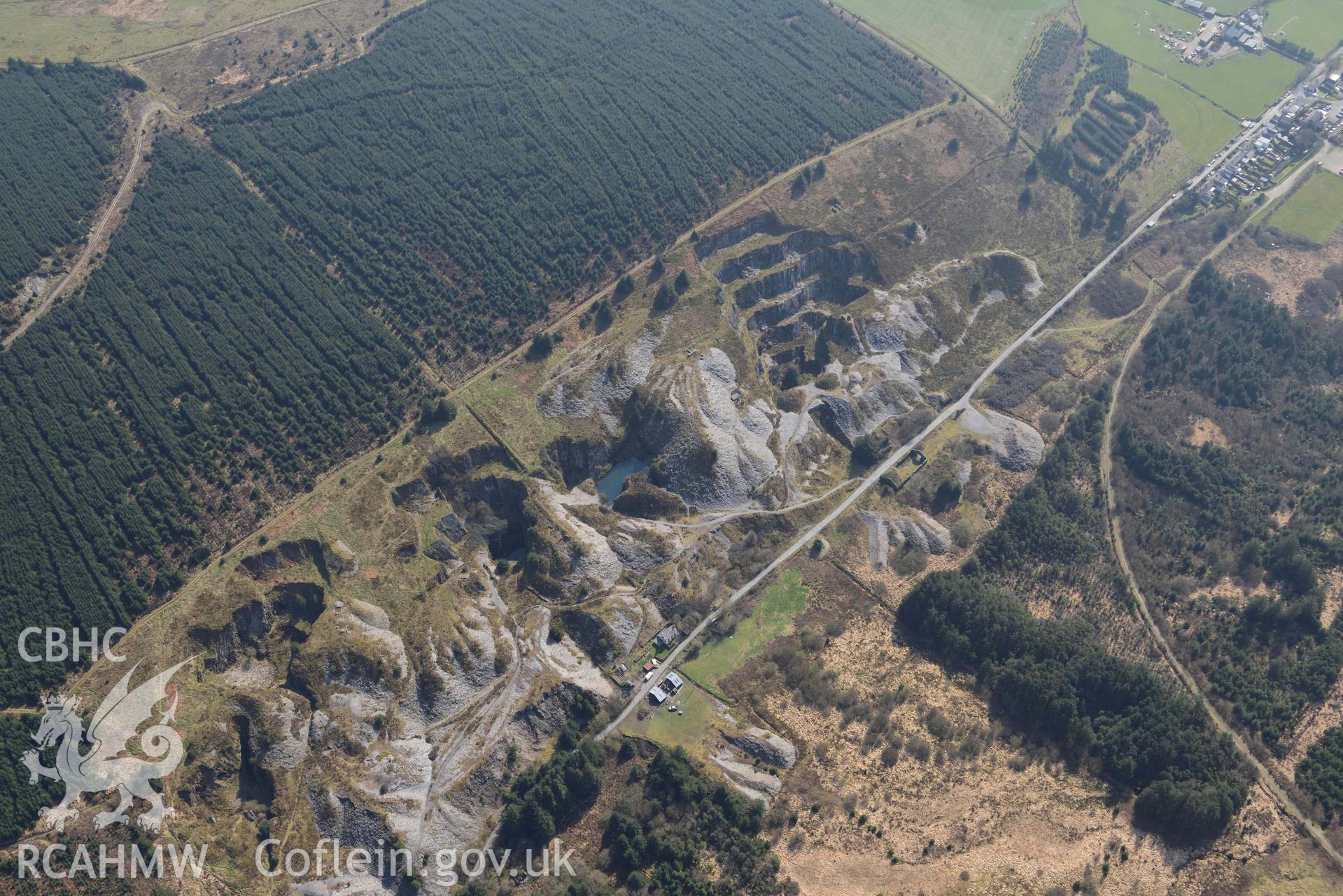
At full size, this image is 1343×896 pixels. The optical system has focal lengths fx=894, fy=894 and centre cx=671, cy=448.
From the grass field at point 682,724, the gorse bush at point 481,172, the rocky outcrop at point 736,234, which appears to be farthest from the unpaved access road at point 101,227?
the grass field at point 682,724

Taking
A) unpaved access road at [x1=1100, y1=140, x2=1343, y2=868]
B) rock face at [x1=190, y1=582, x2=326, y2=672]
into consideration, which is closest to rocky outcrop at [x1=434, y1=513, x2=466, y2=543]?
rock face at [x1=190, y1=582, x2=326, y2=672]

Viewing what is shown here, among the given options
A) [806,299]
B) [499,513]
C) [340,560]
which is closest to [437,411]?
[499,513]

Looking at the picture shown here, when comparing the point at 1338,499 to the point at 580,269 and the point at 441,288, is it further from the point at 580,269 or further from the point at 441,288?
the point at 441,288

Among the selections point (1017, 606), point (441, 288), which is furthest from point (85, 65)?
point (1017, 606)

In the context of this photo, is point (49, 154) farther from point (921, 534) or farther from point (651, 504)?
point (921, 534)

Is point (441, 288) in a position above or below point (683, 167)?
below

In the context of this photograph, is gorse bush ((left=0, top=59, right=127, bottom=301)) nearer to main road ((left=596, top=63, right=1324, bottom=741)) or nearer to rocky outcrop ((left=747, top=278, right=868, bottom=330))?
main road ((left=596, top=63, right=1324, bottom=741))
